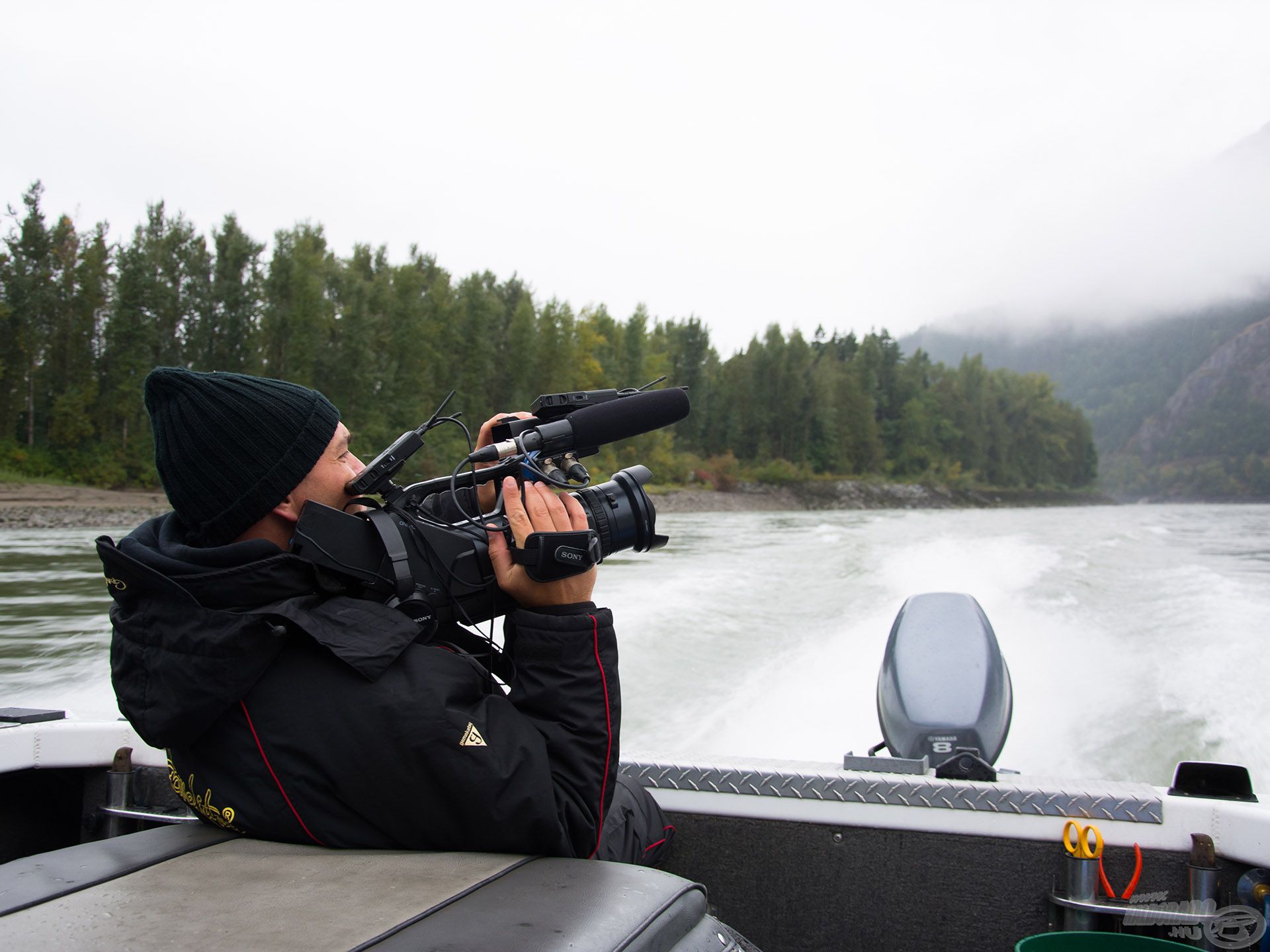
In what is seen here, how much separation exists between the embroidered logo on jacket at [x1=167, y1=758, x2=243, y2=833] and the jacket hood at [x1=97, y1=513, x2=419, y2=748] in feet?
0.25

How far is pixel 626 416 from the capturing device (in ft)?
4.66

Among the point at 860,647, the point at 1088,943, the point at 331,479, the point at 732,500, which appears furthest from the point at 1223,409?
the point at 331,479

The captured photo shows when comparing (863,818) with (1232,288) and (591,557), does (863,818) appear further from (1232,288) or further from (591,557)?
(1232,288)

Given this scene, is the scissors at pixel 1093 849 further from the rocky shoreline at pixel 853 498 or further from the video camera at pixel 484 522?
the rocky shoreline at pixel 853 498

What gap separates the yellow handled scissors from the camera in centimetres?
145

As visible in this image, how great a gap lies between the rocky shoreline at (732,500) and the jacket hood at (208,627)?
327 centimetres

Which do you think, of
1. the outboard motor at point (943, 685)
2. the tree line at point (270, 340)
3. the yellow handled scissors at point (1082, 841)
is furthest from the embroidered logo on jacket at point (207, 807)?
the tree line at point (270, 340)

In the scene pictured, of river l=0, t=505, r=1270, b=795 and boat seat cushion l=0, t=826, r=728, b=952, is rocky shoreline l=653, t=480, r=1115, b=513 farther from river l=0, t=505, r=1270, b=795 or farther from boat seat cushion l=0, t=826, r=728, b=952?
boat seat cushion l=0, t=826, r=728, b=952

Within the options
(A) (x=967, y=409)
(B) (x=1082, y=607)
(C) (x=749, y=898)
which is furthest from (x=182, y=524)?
(A) (x=967, y=409)

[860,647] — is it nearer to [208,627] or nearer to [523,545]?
[523,545]

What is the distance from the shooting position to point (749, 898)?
1723 millimetres

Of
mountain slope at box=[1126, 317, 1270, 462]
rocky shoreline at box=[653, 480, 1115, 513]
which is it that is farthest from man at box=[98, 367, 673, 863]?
mountain slope at box=[1126, 317, 1270, 462]

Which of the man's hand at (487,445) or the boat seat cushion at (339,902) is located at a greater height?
the man's hand at (487,445)

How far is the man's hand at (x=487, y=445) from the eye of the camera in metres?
1.46
